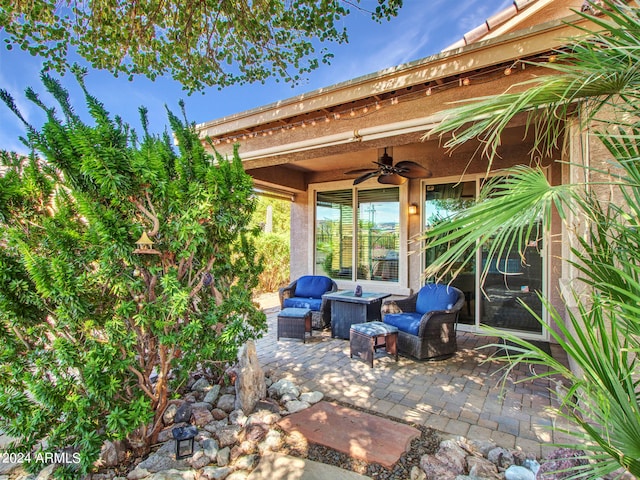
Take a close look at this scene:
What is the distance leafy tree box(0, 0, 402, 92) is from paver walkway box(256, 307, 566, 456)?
15.1 feet

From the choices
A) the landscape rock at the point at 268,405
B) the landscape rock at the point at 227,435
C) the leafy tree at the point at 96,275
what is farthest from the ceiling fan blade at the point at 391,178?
the landscape rock at the point at 227,435

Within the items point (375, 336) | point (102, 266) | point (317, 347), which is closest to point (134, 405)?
point (102, 266)

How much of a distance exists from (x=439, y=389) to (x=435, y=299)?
141 centimetres

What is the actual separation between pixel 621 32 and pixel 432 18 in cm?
568

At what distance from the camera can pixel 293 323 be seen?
16.2 ft

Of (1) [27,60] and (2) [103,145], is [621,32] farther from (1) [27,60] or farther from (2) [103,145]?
(1) [27,60]

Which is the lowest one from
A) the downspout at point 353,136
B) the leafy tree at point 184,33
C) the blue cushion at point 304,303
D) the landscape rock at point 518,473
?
the landscape rock at point 518,473

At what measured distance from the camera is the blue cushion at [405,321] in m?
4.14

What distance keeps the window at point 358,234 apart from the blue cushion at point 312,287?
107 cm

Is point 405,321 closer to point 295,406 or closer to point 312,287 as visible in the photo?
point 295,406

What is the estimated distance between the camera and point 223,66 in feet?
17.3

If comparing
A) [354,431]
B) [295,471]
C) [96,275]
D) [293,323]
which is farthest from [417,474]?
[293,323]

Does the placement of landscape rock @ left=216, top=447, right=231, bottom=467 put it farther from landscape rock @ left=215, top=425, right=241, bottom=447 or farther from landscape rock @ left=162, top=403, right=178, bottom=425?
landscape rock @ left=162, top=403, right=178, bottom=425

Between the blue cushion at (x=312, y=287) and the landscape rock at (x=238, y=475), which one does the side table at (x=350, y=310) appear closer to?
the blue cushion at (x=312, y=287)
